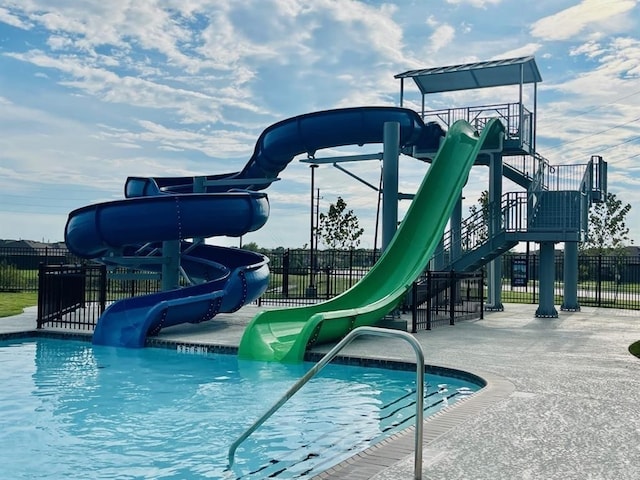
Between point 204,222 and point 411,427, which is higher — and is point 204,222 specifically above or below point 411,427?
above

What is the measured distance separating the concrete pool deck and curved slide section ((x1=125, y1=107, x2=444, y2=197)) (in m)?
5.16

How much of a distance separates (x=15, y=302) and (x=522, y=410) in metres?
18.8

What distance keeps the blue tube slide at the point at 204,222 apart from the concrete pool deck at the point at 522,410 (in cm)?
75

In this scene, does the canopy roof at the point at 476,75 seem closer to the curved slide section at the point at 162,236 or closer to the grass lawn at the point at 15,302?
the curved slide section at the point at 162,236

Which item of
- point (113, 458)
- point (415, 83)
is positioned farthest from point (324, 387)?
point (415, 83)

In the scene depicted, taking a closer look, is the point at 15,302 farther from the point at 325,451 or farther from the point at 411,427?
the point at 411,427

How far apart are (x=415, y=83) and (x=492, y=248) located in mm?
6333

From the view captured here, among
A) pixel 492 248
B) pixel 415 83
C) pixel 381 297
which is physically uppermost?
pixel 415 83

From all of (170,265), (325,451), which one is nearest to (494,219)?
(170,265)

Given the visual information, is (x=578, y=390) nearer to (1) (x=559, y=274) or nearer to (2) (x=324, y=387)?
(2) (x=324, y=387)

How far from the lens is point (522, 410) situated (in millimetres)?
6879

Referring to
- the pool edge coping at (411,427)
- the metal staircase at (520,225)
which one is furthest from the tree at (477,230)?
the pool edge coping at (411,427)

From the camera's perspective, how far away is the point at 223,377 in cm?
1009

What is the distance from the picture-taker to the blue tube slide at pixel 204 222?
13.9 meters
